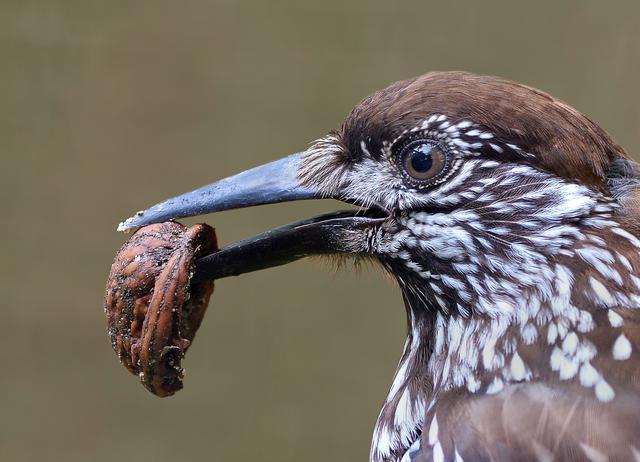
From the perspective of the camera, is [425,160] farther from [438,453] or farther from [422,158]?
[438,453]

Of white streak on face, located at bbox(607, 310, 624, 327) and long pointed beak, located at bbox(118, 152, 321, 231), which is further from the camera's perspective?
long pointed beak, located at bbox(118, 152, 321, 231)

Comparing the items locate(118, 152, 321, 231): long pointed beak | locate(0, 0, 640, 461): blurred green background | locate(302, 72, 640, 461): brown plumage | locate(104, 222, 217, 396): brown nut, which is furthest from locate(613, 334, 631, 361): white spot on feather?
locate(0, 0, 640, 461): blurred green background

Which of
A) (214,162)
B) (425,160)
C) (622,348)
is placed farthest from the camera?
(214,162)

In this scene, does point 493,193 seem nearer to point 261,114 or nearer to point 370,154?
point 370,154

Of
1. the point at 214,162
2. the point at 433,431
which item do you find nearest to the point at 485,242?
the point at 433,431

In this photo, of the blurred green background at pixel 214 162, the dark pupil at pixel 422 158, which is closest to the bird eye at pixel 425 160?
the dark pupil at pixel 422 158

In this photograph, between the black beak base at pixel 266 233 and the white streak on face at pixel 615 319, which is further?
the black beak base at pixel 266 233

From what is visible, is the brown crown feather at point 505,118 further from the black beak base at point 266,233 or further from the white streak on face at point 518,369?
the white streak on face at point 518,369

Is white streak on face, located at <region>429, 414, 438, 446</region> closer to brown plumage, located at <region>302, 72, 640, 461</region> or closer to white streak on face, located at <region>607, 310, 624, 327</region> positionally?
brown plumage, located at <region>302, 72, 640, 461</region>
